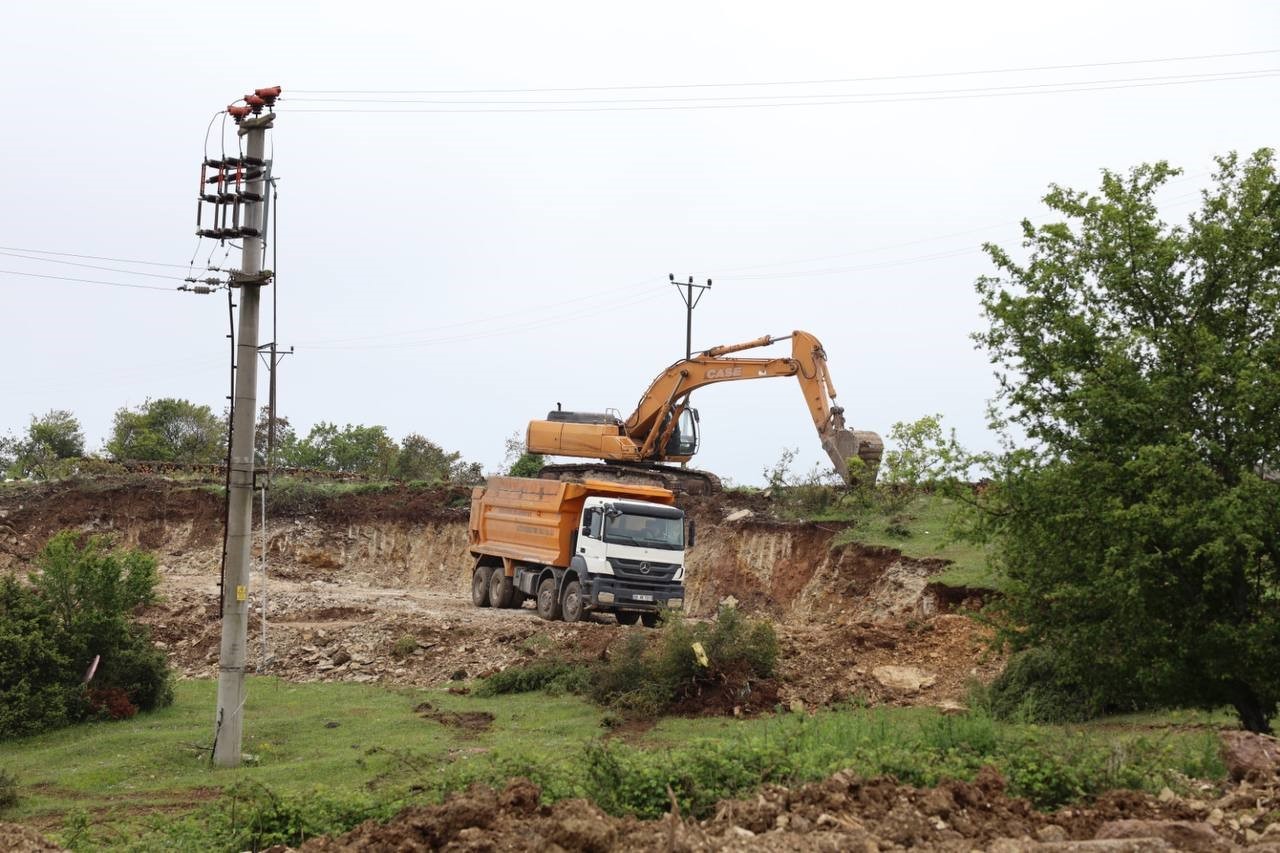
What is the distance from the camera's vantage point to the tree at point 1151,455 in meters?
11.5

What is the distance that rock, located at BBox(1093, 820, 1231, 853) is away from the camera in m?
7.50

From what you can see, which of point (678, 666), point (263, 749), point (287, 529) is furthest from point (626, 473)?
point (287, 529)

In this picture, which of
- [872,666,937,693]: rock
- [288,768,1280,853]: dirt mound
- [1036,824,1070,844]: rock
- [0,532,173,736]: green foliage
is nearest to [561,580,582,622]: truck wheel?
[872,666,937,693]: rock

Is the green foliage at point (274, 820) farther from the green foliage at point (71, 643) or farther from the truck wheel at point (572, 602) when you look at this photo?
the truck wheel at point (572, 602)

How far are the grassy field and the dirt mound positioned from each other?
2.21ft

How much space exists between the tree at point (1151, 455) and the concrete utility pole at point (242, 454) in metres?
9.18

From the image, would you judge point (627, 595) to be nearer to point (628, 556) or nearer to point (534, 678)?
point (628, 556)

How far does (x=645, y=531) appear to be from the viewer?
25.8m

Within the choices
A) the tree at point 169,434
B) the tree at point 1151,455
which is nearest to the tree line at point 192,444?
the tree at point 169,434

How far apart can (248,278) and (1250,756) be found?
12.5 m

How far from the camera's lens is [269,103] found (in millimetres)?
16078

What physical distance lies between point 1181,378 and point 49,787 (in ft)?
43.6

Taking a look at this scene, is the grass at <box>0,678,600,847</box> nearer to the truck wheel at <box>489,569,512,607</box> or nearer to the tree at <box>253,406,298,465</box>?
the truck wheel at <box>489,569,512,607</box>

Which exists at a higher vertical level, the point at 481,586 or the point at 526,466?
the point at 526,466
